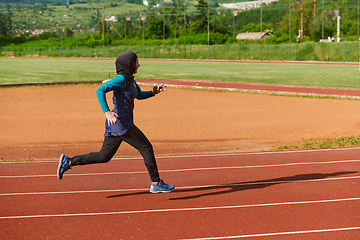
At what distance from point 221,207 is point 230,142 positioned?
496cm

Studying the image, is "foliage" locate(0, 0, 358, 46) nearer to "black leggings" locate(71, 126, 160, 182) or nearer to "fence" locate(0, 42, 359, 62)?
"fence" locate(0, 42, 359, 62)

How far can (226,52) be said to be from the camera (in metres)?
67.6

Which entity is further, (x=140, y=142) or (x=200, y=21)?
(x=200, y=21)

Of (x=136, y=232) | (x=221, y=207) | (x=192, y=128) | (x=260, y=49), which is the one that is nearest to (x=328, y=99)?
(x=192, y=128)

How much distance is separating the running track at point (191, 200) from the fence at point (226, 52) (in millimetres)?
51547

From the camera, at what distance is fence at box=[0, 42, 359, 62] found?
5672 centimetres

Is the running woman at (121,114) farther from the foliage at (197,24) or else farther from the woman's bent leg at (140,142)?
the foliage at (197,24)

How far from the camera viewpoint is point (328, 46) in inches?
2250

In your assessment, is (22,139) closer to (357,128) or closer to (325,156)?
(325,156)

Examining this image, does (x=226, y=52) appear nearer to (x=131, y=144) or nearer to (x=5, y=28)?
(x=131, y=144)

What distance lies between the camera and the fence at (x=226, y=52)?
56.7 meters

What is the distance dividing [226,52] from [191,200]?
63.1 metres

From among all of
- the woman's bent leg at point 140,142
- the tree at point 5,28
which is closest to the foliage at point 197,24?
the tree at point 5,28

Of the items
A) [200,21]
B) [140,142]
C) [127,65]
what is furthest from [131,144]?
[200,21]
